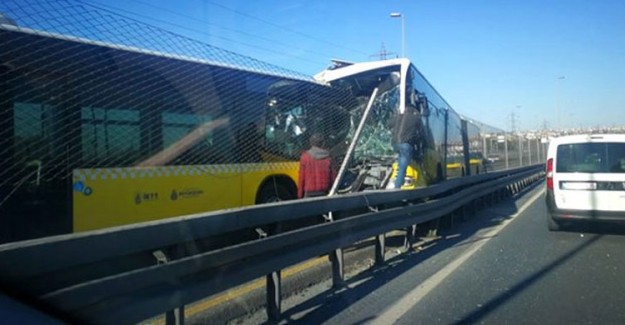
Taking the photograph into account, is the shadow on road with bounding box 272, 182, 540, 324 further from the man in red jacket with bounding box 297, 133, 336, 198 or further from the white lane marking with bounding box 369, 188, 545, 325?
the man in red jacket with bounding box 297, 133, 336, 198

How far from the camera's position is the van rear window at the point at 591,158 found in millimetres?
9664

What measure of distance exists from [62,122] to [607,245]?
8249 millimetres

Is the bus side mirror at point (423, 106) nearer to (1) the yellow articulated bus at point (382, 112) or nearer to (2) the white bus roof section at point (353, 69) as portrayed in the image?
(1) the yellow articulated bus at point (382, 112)

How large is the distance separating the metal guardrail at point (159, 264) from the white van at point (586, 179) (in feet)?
16.7

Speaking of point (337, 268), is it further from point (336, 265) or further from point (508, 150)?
point (508, 150)

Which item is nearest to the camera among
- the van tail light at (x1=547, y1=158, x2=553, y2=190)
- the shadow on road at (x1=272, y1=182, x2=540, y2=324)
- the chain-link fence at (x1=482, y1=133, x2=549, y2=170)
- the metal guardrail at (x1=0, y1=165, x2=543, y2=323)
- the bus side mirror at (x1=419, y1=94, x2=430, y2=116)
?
the metal guardrail at (x1=0, y1=165, x2=543, y2=323)

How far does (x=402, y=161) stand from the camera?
963 centimetres

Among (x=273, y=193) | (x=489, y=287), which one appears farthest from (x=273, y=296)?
(x=273, y=193)

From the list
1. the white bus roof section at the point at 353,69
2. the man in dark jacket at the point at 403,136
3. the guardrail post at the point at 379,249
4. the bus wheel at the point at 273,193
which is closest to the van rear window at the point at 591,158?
the man in dark jacket at the point at 403,136

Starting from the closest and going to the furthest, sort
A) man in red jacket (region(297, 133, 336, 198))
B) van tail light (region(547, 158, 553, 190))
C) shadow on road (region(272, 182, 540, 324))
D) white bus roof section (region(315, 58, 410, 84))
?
shadow on road (region(272, 182, 540, 324)) < man in red jacket (region(297, 133, 336, 198)) < white bus roof section (region(315, 58, 410, 84)) < van tail light (region(547, 158, 553, 190))

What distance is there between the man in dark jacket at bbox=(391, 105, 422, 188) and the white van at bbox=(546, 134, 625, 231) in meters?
2.75

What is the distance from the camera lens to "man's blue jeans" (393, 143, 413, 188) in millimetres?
9594

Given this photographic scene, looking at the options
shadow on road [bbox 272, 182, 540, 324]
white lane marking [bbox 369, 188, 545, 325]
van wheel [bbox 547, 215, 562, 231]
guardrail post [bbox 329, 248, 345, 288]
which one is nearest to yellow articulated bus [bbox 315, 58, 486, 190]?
shadow on road [bbox 272, 182, 540, 324]

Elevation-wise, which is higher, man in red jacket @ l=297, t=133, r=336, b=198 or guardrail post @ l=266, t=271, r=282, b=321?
man in red jacket @ l=297, t=133, r=336, b=198
